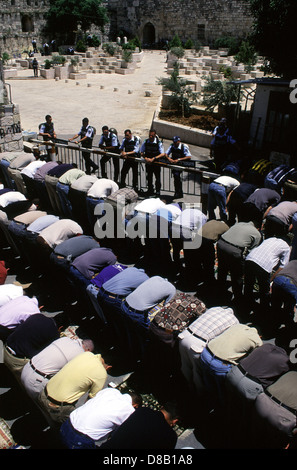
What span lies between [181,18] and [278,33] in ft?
128

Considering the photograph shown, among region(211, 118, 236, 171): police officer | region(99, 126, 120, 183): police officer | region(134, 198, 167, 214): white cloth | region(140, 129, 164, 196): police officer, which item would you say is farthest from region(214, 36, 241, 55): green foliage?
region(134, 198, 167, 214): white cloth

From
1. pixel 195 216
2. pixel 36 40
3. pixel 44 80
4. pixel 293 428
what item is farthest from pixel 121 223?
pixel 36 40

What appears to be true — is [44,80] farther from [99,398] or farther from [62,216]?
[99,398]

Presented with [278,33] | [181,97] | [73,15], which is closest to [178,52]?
[73,15]

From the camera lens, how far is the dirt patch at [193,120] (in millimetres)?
16352

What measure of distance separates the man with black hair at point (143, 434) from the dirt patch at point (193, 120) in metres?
13.3

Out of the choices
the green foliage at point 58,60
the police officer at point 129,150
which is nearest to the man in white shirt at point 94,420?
the police officer at point 129,150

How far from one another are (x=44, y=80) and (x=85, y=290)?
27.8 m

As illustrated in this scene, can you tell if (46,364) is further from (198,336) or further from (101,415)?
(198,336)

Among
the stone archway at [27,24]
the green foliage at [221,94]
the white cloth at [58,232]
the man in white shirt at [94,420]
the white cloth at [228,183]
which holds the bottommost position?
the man in white shirt at [94,420]

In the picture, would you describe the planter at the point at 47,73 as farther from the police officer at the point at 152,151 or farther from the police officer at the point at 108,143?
the police officer at the point at 152,151

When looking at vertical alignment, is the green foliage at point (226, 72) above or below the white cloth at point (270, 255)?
above

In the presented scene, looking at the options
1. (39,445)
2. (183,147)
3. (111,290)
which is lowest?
(39,445)
